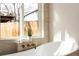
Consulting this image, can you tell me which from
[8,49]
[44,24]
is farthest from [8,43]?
[44,24]

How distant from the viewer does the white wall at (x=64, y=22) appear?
92 cm

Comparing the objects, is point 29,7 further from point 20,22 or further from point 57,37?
point 57,37

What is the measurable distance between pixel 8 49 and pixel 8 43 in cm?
4

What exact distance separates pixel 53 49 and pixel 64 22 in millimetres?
214

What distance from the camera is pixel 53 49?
95 centimetres

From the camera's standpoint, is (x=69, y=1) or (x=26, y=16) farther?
(x=26, y=16)

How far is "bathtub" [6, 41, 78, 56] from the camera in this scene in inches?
35.4

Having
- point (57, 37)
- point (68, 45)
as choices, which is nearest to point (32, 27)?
point (57, 37)

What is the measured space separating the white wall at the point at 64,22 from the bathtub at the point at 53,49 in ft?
0.15

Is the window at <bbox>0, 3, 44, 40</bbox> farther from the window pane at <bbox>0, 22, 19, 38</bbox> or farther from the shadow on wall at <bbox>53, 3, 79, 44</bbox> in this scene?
the shadow on wall at <bbox>53, 3, 79, 44</bbox>

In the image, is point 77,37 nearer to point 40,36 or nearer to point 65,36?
point 65,36

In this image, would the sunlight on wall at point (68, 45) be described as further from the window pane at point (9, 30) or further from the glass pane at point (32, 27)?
the window pane at point (9, 30)

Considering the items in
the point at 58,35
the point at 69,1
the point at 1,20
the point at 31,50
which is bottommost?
the point at 31,50

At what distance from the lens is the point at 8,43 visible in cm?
93
